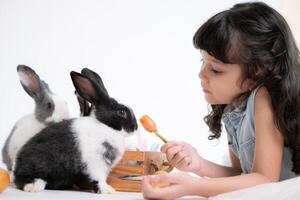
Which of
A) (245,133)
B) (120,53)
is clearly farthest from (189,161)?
(120,53)

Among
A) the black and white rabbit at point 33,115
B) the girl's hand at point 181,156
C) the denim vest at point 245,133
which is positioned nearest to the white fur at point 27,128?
the black and white rabbit at point 33,115

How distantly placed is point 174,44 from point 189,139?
31 cm

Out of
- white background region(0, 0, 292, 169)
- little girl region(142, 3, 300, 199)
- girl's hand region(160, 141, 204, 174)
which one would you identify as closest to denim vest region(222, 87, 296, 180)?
little girl region(142, 3, 300, 199)

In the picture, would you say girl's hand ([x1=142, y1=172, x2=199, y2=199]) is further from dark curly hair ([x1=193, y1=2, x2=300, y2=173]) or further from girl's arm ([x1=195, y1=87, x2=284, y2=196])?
dark curly hair ([x1=193, y1=2, x2=300, y2=173])

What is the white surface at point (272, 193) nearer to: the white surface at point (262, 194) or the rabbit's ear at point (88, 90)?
the white surface at point (262, 194)

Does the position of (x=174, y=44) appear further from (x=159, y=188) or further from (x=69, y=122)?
(x=159, y=188)

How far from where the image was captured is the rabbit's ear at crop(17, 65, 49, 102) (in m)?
0.99

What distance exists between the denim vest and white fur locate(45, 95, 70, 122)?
14.8 inches

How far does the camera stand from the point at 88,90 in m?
0.96

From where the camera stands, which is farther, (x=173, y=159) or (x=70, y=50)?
(x=70, y=50)

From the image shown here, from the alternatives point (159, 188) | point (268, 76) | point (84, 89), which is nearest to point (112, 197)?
point (159, 188)

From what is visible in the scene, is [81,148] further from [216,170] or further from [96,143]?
[216,170]

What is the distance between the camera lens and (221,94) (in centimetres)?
92

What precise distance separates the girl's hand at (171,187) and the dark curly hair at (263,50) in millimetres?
226
